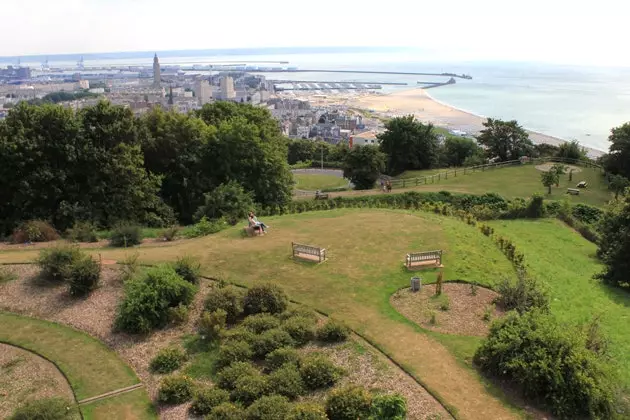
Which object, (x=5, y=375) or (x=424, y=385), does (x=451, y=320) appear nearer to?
(x=424, y=385)

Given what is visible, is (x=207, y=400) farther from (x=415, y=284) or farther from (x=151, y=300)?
(x=415, y=284)

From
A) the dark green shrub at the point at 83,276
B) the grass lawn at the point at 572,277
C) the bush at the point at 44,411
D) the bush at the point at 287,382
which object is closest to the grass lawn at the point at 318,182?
the grass lawn at the point at 572,277

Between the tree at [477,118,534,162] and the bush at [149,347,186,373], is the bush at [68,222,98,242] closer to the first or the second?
the bush at [149,347,186,373]

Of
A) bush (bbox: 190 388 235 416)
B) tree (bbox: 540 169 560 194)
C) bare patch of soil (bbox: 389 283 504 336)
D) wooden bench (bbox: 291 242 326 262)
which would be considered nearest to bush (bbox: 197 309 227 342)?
bush (bbox: 190 388 235 416)

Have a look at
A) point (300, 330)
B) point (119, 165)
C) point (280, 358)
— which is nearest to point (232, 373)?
point (280, 358)

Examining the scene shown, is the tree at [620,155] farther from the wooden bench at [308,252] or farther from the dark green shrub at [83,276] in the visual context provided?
the dark green shrub at [83,276]
